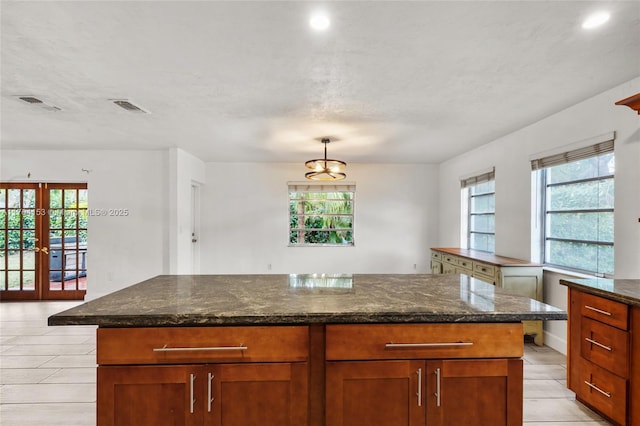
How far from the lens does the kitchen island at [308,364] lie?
131 centimetres

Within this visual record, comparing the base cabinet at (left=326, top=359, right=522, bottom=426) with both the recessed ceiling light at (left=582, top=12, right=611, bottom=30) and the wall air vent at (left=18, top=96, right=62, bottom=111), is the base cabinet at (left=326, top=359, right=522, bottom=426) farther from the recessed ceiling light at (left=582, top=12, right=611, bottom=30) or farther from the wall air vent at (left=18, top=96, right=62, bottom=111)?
the wall air vent at (left=18, top=96, right=62, bottom=111)

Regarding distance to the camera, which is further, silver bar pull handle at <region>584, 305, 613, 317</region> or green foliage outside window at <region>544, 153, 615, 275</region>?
green foliage outside window at <region>544, 153, 615, 275</region>

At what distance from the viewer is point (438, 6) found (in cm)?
169

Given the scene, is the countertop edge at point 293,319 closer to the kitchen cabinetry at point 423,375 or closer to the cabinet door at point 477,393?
the kitchen cabinetry at point 423,375

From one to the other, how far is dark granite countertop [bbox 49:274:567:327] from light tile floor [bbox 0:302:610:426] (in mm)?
1234

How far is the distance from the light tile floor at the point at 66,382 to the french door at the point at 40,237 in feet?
4.86

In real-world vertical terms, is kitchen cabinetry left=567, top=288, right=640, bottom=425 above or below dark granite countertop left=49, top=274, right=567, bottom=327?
below

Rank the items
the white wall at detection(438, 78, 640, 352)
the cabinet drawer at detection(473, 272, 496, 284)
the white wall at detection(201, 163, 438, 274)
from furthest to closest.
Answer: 1. the white wall at detection(201, 163, 438, 274)
2. the cabinet drawer at detection(473, 272, 496, 284)
3. the white wall at detection(438, 78, 640, 352)

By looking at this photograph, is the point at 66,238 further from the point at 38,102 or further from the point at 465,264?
the point at 465,264

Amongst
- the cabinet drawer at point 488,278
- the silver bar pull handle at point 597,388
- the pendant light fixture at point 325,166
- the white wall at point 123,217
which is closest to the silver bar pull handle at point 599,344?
the silver bar pull handle at point 597,388

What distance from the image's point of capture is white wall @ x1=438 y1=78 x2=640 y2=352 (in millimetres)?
2592

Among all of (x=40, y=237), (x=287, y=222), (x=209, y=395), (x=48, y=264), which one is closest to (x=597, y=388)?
(x=209, y=395)

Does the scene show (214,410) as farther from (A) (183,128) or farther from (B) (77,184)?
(B) (77,184)

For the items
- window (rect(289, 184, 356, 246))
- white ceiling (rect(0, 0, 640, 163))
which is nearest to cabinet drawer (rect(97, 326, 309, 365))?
white ceiling (rect(0, 0, 640, 163))
